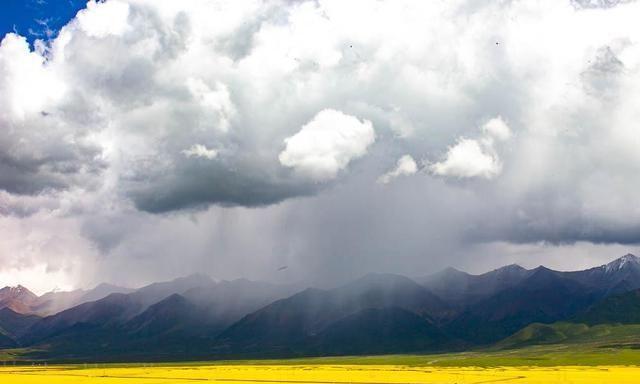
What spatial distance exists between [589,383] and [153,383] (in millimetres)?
Answer: 104605

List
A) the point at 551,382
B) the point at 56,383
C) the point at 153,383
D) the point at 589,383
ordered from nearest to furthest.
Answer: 1. the point at 589,383
2. the point at 551,382
3. the point at 56,383
4. the point at 153,383

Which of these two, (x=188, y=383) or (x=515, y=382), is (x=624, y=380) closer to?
(x=515, y=382)

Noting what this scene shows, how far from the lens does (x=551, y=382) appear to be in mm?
150000

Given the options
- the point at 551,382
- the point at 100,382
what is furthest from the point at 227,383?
the point at 551,382

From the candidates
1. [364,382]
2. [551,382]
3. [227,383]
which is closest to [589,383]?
[551,382]

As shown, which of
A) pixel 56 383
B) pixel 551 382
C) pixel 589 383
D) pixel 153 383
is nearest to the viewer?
pixel 589 383

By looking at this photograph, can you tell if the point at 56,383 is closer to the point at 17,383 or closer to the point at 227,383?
the point at 17,383

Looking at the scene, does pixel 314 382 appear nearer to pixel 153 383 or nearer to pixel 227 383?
pixel 227 383

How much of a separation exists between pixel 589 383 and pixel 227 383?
279ft

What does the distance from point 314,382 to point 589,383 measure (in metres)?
63.4

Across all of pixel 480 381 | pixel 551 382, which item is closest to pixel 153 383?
pixel 480 381

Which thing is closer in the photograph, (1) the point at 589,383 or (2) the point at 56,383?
(1) the point at 589,383

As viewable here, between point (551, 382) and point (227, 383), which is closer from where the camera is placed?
point (551, 382)

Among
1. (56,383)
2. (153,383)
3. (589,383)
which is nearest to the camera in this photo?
(589,383)
